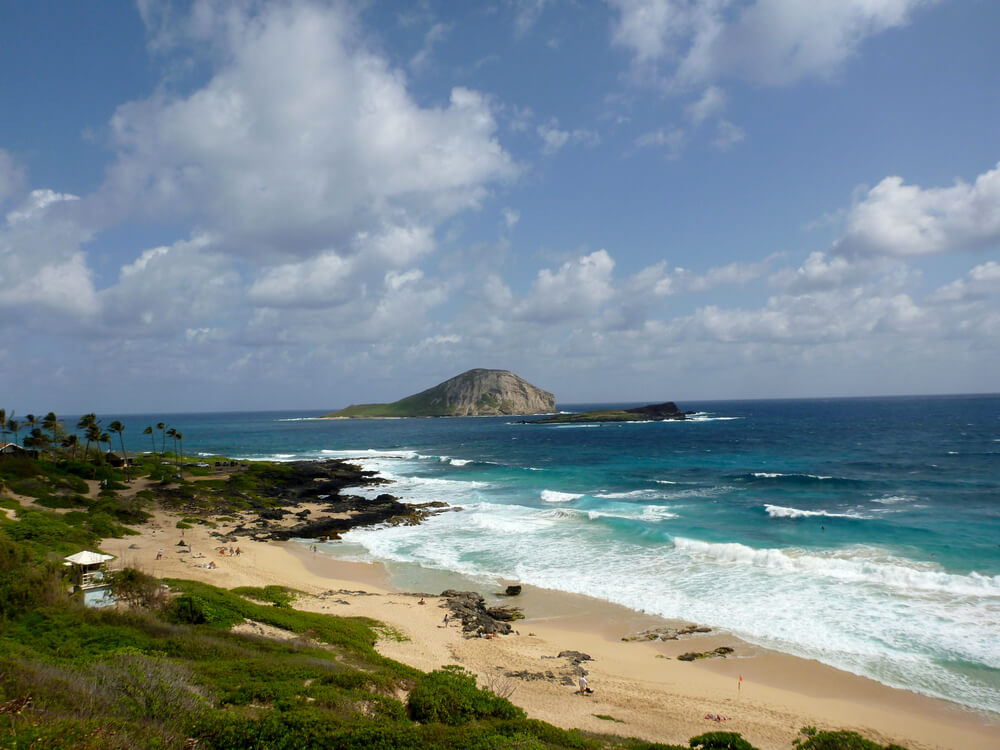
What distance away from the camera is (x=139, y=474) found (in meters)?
55.8

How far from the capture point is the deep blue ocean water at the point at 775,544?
66.0 ft

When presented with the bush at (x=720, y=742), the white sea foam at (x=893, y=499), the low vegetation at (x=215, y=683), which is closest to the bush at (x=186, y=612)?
the low vegetation at (x=215, y=683)

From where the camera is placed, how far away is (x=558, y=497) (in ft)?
160

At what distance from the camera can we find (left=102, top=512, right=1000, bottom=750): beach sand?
14656mm

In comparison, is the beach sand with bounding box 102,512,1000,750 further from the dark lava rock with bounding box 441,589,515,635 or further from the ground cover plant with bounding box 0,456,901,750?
the ground cover plant with bounding box 0,456,901,750

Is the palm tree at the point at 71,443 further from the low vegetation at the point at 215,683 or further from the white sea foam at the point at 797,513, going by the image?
the white sea foam at the point at 797,513

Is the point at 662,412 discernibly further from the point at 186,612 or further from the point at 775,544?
the point at 186,612

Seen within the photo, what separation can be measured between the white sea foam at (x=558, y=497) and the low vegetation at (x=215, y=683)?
2832 centimetres

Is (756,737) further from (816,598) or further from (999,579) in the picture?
(999,579)

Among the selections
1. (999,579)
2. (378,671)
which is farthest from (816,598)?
(378,671)

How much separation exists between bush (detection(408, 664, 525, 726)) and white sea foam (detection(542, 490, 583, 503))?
34095 mm

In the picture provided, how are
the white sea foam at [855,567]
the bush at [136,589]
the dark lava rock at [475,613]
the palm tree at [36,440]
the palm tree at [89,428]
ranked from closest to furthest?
the bush at [136,589]
the dark lava rock at [475,613]
the white sea foam at [855,567]
the palm tree at [36,440]
the palm tree at [89,428]

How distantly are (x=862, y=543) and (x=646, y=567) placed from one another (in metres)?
13.2

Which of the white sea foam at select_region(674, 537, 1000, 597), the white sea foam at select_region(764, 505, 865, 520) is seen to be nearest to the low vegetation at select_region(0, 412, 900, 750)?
the white sea foam at select_region(674, 537, 1000, 597)
